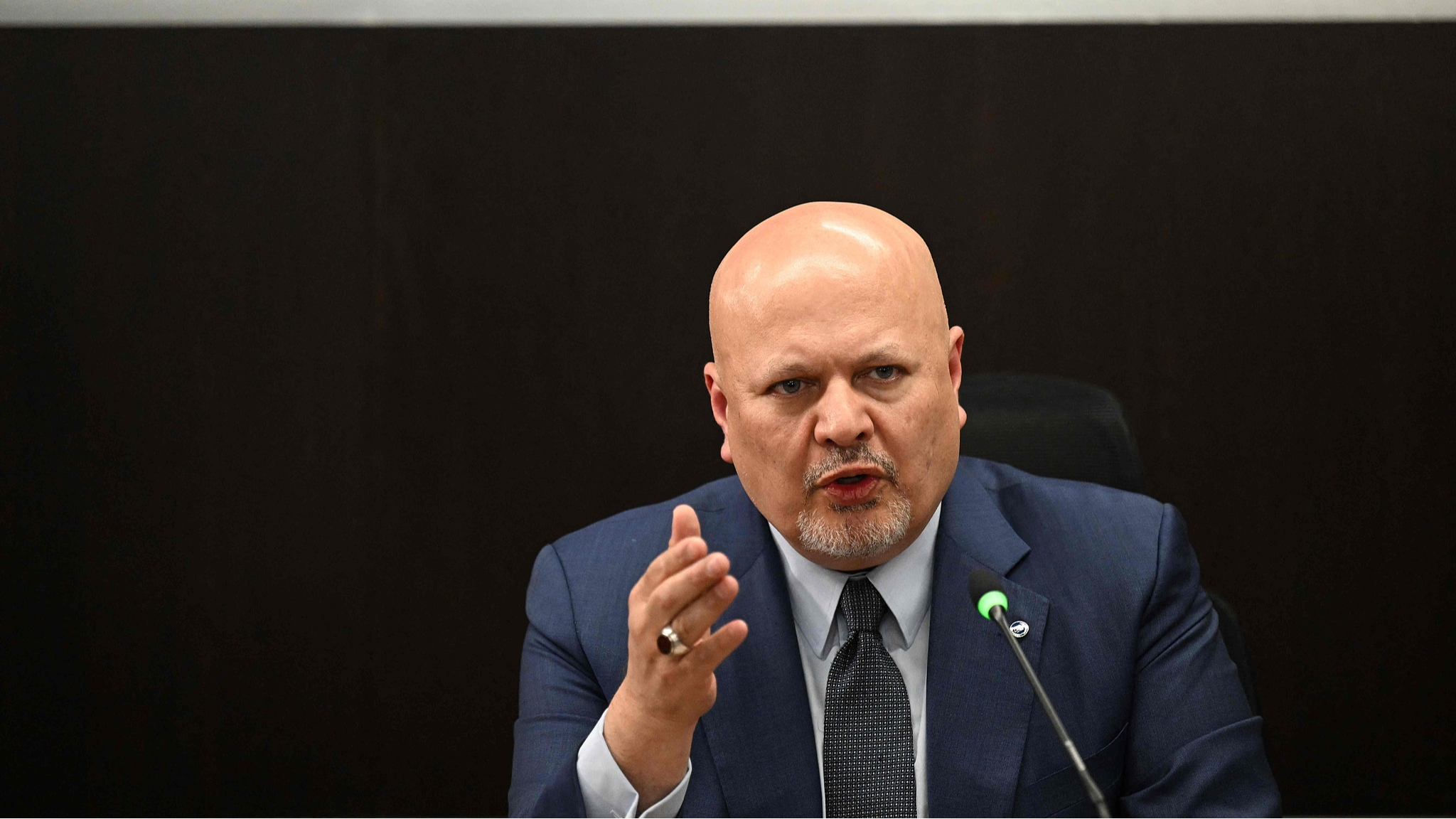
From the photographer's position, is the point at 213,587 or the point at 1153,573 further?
the point at 213,587

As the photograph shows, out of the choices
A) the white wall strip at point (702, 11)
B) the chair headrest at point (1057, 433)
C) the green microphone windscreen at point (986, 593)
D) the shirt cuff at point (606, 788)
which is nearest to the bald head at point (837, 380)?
the green microphone windscreen at point (986, 593)

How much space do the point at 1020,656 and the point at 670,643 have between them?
1.19 ft

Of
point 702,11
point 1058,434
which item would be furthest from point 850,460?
point 702,11

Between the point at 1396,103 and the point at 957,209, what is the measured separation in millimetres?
976

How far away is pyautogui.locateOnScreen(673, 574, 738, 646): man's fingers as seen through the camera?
3.97 ft

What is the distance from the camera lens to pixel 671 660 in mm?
1257

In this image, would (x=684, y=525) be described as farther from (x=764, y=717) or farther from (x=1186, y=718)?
(x=1186, y=718)

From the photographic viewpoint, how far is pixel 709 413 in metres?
2.57

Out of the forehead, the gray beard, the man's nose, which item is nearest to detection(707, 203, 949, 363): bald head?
the forehead

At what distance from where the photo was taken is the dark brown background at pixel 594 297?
2.50 metres

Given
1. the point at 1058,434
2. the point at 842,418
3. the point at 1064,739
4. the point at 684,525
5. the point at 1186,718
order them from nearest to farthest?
1. the point at 1064,739
2. the point at 684,525
3. the point at 842,418
4. the point at 1186,718
5. the point at 1058,434

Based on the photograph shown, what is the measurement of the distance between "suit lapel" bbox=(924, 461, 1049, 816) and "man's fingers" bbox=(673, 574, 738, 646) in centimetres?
46

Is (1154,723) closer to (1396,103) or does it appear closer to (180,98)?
(1396,103)

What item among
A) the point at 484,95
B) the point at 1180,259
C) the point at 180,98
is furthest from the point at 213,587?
the point at 1180,259
